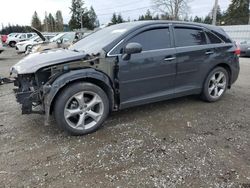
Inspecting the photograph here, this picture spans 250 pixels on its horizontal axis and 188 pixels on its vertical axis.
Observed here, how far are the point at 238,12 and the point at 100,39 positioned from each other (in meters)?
61.7

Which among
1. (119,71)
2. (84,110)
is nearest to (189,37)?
(119,71)

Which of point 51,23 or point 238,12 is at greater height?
point 51,23

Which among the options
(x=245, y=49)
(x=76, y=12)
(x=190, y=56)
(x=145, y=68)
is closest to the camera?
(x=145, y=68)

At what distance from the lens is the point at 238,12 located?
5600 centimetres

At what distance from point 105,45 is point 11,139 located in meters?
2.03

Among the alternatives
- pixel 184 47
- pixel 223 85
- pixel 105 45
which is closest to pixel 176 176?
pixel 105 45

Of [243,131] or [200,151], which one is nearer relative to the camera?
[200,151]

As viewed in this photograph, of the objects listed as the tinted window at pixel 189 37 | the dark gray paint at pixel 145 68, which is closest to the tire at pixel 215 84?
the dark gray paint at pixel 145 68

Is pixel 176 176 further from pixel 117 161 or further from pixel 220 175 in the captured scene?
pixel 117 161

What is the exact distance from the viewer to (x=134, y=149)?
3.13 metres

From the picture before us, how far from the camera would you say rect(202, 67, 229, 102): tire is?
4.77m

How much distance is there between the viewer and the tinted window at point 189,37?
4.30m

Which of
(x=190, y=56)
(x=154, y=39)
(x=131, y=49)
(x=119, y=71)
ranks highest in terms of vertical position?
(x=154, y=39)

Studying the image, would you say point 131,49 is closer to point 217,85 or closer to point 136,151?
point 136,151
